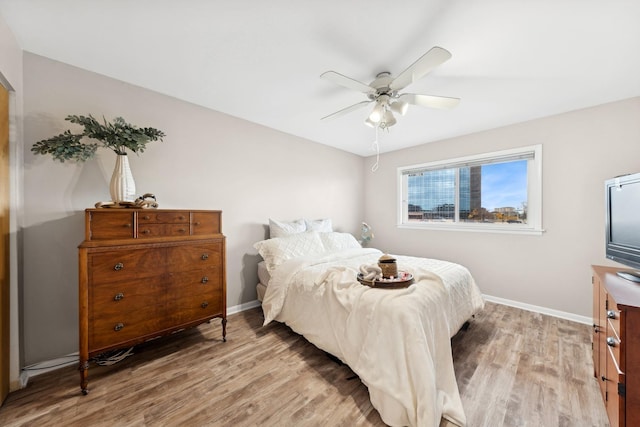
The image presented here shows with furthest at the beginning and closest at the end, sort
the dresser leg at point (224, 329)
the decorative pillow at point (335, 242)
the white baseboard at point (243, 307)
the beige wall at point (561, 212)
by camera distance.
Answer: the decorative pillow at point (335, 242), the white baseboard at point (243, 307), the beige wall at point (561, 212), the dresser leg at point (224, 329)

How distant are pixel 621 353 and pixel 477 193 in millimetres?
2743

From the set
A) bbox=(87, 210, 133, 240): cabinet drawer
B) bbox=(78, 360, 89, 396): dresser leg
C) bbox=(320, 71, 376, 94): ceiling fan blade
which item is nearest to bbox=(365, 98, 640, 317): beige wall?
bbox=(320, 71, 376, 94): ceiling fan blade

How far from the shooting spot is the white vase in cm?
182

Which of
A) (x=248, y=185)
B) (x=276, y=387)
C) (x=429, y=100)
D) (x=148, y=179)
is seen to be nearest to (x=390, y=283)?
(x=276, y=387)

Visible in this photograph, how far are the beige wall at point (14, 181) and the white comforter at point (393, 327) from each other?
5.69ft

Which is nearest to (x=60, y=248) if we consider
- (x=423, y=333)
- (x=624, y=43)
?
(x=423, y=333)

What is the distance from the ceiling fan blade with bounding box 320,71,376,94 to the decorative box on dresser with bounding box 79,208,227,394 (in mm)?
1502

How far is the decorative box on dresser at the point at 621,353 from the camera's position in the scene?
1.06 metres

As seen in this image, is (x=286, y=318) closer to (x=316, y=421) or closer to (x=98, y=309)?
(x=316, y=421)

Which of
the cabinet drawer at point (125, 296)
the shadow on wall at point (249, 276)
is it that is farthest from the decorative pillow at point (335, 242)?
the cabinet drawer at point (125, 296)

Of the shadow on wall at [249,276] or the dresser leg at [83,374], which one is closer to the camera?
the dresser leg at [83,374]

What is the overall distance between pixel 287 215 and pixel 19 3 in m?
2.76

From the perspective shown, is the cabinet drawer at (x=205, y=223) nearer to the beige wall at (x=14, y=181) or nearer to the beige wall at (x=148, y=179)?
the beige wall at (x=148, y=179)

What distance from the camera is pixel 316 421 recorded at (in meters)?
1.37
